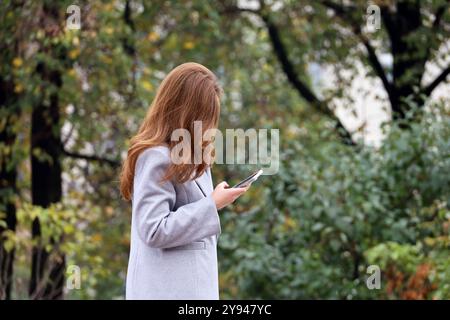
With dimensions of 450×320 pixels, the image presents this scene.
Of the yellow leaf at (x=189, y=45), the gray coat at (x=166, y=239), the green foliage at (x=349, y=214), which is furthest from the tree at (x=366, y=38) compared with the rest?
the gray coat at (x=166, y=239)

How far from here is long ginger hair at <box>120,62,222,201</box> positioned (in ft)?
8.96

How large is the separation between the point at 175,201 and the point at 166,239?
166 mm

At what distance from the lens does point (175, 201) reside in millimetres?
2770

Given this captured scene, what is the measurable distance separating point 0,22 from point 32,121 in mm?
1694

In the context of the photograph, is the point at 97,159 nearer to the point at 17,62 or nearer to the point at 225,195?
the point at 17,62

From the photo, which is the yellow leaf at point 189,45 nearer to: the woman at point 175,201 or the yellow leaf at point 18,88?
the yellow leaf at point 18,88

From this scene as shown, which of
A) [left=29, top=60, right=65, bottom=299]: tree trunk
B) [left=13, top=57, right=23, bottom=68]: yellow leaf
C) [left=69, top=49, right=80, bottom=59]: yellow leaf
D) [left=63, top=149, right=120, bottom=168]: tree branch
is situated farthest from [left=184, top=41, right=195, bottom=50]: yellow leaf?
[left=13, top=57, right=23, bottom=68]: yellow leaf

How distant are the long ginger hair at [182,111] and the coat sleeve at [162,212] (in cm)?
4

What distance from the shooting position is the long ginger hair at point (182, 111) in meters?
2.73

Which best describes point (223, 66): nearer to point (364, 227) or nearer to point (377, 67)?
point (377, 67)

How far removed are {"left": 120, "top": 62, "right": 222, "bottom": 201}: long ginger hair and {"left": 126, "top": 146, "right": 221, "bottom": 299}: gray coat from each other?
0.11 ft

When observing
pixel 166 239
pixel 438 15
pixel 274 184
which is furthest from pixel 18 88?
pixel 166 239

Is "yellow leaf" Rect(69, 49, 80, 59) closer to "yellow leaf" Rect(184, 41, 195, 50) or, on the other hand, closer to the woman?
"yellow leaf" Rect(184, 41, 195, 50)
